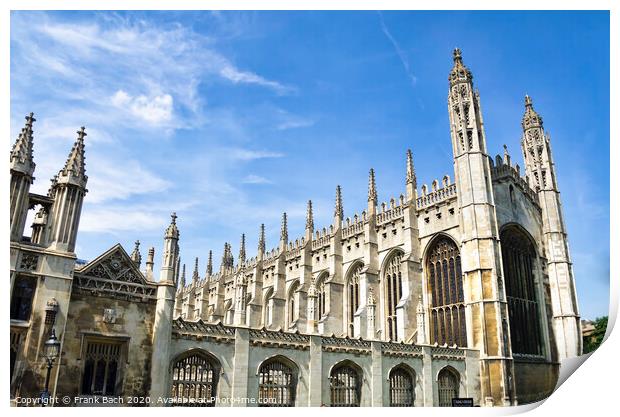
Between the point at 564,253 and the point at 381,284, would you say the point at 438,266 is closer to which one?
the point at 381,284

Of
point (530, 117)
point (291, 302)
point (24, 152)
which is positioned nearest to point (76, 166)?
point (24, 152)

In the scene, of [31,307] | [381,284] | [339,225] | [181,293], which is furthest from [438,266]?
[181,293]

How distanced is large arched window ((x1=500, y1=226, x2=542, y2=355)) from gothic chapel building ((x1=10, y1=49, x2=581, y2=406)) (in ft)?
0.43

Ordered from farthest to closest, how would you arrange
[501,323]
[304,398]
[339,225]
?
[339,225]
[501,323]
[304,398]

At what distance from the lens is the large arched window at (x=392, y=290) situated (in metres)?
35.0

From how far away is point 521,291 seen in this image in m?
33.4

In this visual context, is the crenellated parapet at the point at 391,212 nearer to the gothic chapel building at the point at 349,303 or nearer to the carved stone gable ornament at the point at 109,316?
the gothic chapel building at the point at 349,303

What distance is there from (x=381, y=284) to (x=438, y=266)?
508 cm

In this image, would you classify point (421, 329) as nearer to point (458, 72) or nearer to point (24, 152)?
point (458, 72)

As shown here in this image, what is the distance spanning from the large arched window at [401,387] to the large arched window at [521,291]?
30.9ft
